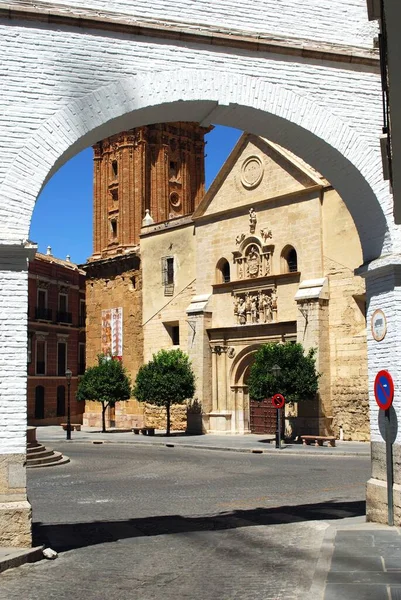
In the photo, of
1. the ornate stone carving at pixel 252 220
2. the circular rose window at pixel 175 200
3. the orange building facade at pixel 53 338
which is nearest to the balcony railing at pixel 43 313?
the orange building facade at pixel 53 338

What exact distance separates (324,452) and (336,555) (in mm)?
15313

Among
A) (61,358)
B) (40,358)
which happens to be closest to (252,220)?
(40,358)

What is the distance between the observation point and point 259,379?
27.0 m

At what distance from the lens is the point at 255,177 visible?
31.8 metres

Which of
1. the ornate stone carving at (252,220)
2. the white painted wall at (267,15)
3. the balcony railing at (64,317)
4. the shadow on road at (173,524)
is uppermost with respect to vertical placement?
the ornate stone carving at (252,220)

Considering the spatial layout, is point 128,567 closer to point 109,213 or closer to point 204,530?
point 204,530

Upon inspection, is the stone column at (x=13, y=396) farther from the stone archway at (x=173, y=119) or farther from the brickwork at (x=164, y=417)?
the brickwork at (x=164, y=417)

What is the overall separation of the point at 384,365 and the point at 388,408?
0.70m

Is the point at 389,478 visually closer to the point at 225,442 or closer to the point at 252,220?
the point at 225,442

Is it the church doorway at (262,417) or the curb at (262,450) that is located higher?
the church doorway at (262,417)

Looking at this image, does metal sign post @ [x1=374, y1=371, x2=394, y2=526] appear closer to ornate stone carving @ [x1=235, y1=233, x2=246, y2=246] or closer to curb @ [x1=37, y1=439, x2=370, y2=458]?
curb @ [x1=37, y1=439, x2=370, y2=458]

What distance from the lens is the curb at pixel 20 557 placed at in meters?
7.73

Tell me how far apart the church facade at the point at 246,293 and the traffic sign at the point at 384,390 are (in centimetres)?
1779

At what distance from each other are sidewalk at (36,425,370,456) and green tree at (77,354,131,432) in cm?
165
